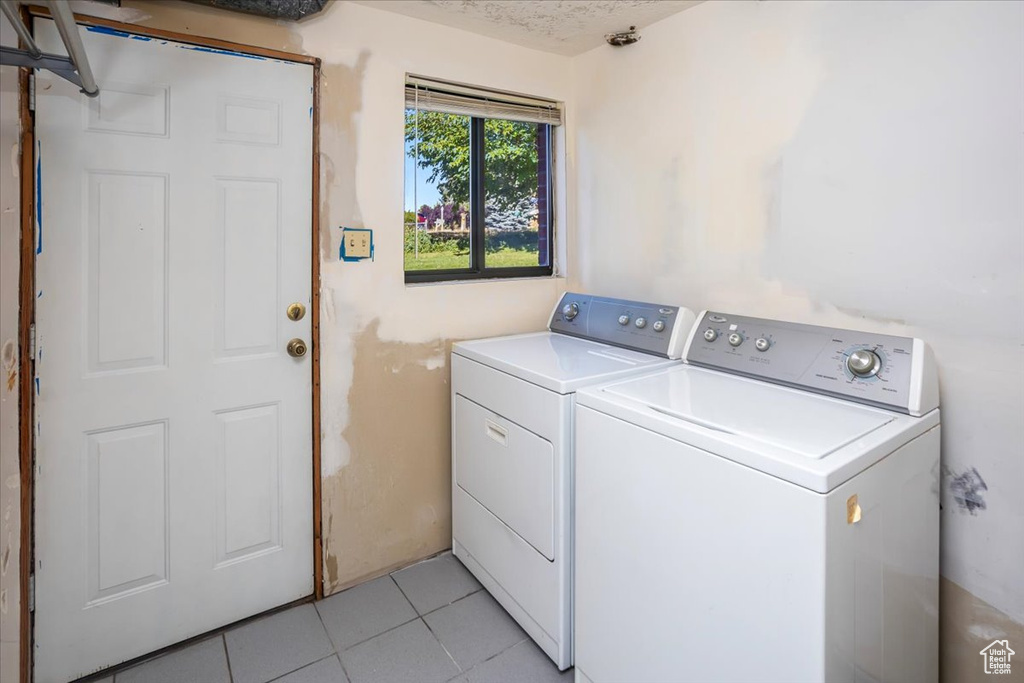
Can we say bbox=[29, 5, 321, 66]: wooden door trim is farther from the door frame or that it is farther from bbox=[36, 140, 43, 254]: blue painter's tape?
bbox=[36, 140, 43, 254]: blue painter's tape

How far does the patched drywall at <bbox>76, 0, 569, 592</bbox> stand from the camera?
1.96 meters

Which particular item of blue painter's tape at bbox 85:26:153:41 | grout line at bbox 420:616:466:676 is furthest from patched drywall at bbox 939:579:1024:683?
blue painter's tape at bbox 85:26:153:41

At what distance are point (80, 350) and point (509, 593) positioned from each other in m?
1.57

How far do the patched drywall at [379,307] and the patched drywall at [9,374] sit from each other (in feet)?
2.00

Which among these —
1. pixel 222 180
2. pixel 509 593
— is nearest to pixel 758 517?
pixel 509 593

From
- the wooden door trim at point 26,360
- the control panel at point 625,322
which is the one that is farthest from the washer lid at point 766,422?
the wooden door trim at point 26,360

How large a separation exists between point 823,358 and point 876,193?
19.8 inches

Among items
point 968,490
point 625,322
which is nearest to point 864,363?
point 968,490

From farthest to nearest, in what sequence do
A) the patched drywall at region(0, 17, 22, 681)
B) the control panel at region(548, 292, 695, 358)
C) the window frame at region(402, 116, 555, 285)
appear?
the window frame at region(402, 116, 555, 285) < the control panel at region(548, 292, 695, 358) < the patched drywall at region(0, 17, 22, 681)

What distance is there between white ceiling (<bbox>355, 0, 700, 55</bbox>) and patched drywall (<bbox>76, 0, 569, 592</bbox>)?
0.07 metres

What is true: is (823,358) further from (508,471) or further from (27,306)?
(27,306)

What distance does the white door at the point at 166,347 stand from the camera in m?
1.59

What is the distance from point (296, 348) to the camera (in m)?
1.93

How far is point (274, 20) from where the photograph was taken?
1826mm
